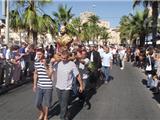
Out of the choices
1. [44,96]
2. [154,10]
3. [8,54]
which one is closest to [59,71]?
[44,96]

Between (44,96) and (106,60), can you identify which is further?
(106,60)

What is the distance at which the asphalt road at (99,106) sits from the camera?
12367mm

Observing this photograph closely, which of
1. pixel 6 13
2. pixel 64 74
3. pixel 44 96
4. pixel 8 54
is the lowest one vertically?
pixel 44 96

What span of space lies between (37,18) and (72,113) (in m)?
21.2

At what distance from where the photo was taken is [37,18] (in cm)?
3344

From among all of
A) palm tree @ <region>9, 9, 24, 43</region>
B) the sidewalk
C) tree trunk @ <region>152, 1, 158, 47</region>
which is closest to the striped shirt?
the sidewalk

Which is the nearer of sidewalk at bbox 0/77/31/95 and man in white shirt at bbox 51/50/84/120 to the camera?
man in white shirt at bbox 51/50/84/120

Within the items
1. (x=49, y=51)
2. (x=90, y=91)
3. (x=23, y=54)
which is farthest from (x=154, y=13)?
(x=90, y=91)

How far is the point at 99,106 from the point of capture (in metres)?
14.4

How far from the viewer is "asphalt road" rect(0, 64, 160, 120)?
12.4 m

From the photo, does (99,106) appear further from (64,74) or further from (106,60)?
(106,60)

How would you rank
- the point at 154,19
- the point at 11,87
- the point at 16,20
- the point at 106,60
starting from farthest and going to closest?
the point at 154,19 → the point at 16,20 → the point at 106,60 → the point at 11,87

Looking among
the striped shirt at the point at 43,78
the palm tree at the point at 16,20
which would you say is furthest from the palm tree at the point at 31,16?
the striped shirt at the point at 43,78

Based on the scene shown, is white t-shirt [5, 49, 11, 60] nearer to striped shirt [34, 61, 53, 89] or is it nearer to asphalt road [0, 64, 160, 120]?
asphalt road [0, 64, 160, 120]
